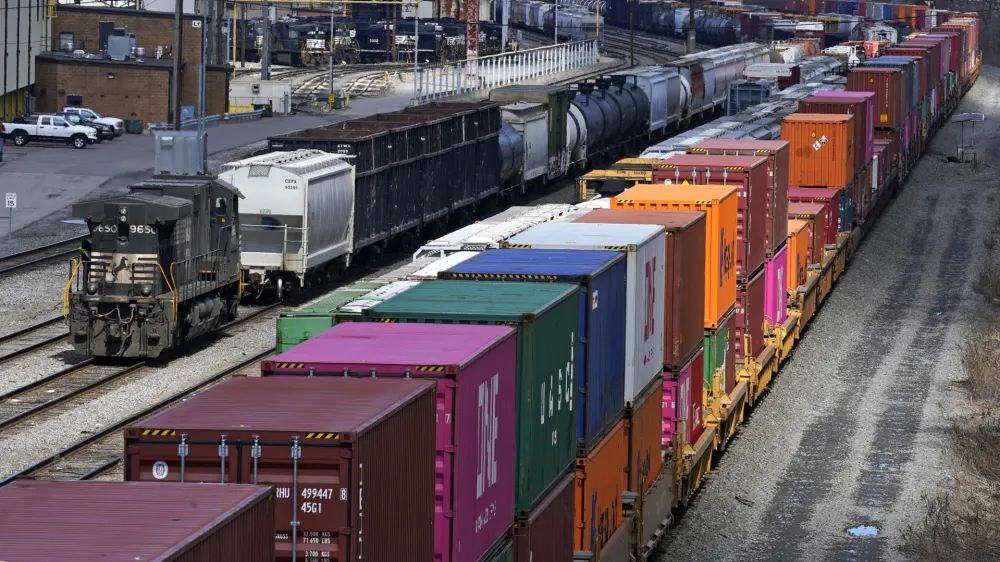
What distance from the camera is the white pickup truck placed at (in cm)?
6284

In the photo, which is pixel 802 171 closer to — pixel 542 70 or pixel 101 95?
pixel 101 95

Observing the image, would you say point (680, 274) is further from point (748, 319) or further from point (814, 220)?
point (814, 220)

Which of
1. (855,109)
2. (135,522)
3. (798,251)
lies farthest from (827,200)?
(135,522)

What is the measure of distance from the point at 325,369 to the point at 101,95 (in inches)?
2527

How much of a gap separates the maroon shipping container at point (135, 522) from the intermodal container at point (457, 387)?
9.00 feet

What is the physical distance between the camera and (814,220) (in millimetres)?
34688

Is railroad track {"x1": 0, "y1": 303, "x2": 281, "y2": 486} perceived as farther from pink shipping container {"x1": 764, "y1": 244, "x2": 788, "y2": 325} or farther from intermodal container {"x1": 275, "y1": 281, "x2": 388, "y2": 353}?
pink shipping container {"x1": 764, "y1": 244, "x2": 788, "y2": 325}

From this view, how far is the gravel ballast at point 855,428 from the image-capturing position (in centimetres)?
2027

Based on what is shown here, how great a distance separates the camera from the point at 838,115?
39.1 m

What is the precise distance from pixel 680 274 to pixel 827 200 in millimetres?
19058

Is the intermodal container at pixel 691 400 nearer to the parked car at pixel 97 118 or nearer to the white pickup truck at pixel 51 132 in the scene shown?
the white pickup truck at pixel 51 132

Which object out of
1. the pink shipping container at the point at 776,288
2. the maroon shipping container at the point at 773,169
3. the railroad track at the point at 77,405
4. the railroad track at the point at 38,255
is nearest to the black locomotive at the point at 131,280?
the railroad track at the point at 77,405

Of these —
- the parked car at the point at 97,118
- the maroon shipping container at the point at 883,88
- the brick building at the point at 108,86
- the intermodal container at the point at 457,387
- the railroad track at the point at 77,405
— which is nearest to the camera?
the intermodal container at the point at 457,387

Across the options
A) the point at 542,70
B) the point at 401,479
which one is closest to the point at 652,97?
the point at 542,70
